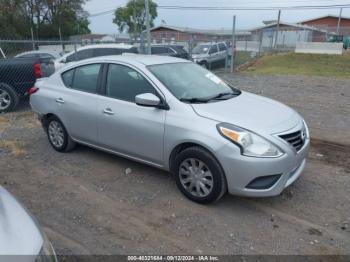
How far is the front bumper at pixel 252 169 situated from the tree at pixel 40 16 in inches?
1520

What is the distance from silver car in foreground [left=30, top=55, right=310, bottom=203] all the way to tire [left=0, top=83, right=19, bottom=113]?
11.3 feet

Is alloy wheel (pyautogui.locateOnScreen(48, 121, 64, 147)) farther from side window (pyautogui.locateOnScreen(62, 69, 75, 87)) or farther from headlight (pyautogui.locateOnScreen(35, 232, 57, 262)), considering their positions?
headlight (pyautogui.locateOnScreen(35, 232, 57, 262))

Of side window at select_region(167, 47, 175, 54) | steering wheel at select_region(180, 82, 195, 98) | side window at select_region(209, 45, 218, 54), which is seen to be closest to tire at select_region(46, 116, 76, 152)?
steering wheel at select_region(180, 82, 195, 98)

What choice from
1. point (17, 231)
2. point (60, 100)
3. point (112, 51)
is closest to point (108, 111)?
point (60, 100)

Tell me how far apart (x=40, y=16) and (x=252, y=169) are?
151ft

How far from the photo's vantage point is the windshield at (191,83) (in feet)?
13.1

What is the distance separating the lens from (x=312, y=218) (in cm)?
351

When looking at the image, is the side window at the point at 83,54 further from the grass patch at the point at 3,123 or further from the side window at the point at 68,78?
the side window at the point at 68,78

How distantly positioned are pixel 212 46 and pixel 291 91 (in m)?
8.71

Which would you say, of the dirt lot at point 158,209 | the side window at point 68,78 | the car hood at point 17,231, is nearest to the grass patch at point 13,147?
the dirt lot at point 158,209

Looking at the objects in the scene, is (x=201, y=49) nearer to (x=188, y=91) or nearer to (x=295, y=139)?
(x=188, y=91)

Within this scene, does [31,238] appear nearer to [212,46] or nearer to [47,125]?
[47,125]

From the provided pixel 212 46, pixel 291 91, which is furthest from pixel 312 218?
pixel 212 46

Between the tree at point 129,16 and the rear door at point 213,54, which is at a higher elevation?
the tree at point 129,16
